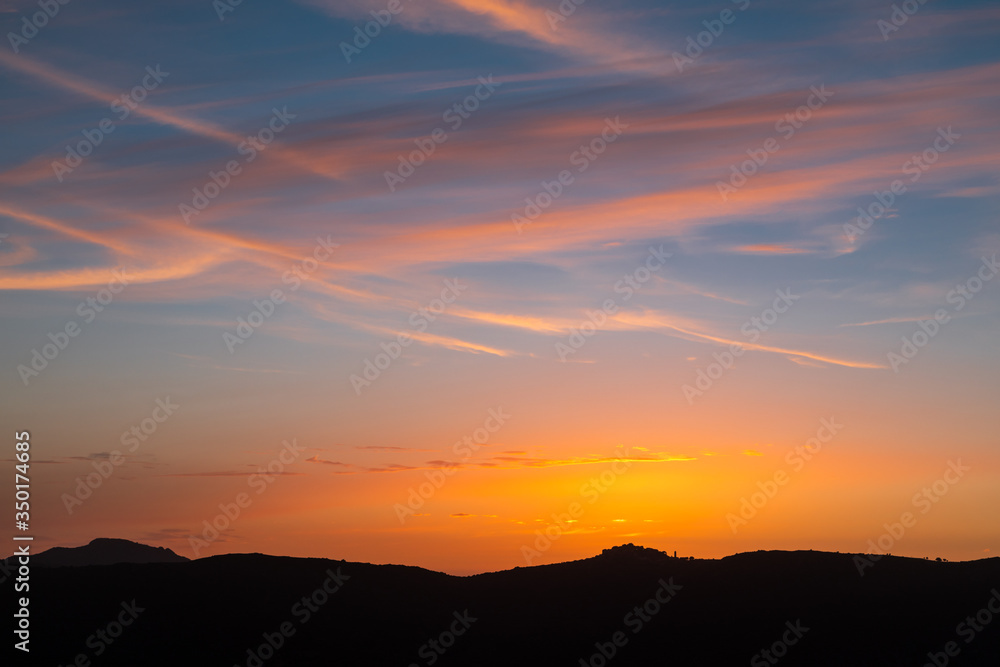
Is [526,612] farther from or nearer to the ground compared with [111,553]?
farther from the ground

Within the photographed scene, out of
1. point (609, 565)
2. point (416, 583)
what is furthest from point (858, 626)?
point (416, 583)

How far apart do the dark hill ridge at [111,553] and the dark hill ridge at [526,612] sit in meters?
91.1

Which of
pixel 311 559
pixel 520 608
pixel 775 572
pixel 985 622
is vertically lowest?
pixel 311 559

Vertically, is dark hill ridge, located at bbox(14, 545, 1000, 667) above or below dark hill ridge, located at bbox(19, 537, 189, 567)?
above

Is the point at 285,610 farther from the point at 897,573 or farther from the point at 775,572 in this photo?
the point at 897,573

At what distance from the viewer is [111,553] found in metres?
136

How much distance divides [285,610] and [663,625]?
1843 cm

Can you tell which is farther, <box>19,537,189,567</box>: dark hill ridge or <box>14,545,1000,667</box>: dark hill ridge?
A: <box>19,537,189,567</box>: dark hill ridge

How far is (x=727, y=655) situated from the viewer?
38.4m

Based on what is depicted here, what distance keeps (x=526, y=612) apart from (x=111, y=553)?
11169 cm

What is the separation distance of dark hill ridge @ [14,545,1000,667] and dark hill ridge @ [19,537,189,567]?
91.1 meters

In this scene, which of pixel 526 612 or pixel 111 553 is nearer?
pixel 526 612

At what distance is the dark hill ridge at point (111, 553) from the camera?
129875 mm

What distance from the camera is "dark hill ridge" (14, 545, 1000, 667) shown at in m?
38.8
